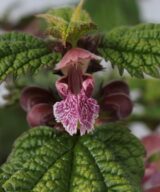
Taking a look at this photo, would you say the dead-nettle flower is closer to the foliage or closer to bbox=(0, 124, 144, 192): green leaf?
bbox=(0, 124, 144, 192): green leaf

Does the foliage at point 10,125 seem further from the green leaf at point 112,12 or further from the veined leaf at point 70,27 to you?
the veined leaf at point 70,27

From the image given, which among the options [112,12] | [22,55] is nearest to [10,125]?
[112,12]

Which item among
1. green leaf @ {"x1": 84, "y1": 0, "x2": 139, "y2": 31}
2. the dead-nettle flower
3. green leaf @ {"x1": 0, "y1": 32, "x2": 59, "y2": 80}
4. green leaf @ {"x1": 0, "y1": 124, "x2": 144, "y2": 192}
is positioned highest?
green leaf @ {"x1": 84, "y1": 0, "x2": 139, "y2": 31}

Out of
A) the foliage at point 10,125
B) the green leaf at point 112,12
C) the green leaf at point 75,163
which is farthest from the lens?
the green leaf at point 112,12

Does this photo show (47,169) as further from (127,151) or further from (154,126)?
(154,126)

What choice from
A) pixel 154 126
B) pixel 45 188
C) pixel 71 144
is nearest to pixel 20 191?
pixel 45 188

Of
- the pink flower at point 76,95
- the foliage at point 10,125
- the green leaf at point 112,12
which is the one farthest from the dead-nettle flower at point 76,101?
the green leaf at point 112,12

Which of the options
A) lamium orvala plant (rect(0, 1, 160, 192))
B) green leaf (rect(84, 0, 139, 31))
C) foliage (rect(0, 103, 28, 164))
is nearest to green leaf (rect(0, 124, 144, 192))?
lamium orvala plant (rect(0, 1, 160, 192))
